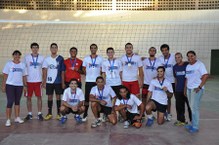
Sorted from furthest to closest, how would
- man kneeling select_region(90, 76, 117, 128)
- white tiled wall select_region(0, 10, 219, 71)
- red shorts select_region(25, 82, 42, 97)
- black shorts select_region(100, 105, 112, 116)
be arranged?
white tiled wall select_region(0, 10, 219, 71), red shorts select_region(25, 82, 42, 97), black shorts select_region(100, 105, 112, 116), man kneeling select_region(90, 76, 117, 128)

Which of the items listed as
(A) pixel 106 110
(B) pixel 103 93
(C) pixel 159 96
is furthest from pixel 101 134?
(C) pixel 159 96

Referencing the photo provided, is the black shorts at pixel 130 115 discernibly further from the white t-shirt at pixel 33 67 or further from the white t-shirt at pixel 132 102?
the white t-shirt at pixel 33 67

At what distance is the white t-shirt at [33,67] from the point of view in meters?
6.46

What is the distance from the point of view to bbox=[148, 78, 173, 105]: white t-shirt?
237 inches

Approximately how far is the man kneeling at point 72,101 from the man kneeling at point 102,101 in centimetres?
25

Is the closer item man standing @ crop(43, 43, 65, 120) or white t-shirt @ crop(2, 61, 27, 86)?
white t-shirt @ crop(2, 61, 27, 86)

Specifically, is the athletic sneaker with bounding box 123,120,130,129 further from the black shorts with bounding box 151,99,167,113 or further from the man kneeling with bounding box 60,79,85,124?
the man kneeling with bounding box 60,79,85,124

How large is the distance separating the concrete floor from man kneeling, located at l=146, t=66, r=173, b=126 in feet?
0.73

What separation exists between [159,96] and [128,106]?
0.66 meters

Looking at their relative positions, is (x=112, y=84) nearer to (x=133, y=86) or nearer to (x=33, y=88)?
(x=133, y=86)

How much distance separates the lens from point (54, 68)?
21.4ft

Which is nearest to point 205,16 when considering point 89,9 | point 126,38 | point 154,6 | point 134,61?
point 154,6

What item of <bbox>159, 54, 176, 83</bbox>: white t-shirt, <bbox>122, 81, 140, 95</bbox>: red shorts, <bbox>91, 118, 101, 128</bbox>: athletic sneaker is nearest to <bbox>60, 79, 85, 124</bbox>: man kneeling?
<bbox>91, 118, 101, 128</bbox>: athletic sneaker

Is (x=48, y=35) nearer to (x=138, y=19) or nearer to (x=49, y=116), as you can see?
(x=138, y=19)
